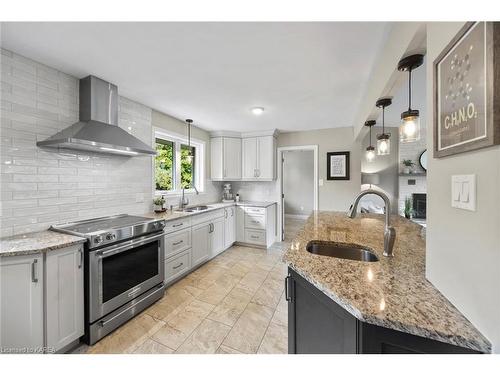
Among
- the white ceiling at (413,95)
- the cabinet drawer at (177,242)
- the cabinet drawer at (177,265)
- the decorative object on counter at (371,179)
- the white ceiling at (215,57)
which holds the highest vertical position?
the white ceiling at (413,95)

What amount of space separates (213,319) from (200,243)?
4.20 ft

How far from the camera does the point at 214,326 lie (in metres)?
1.88

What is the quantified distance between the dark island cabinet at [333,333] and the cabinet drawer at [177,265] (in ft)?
5.94

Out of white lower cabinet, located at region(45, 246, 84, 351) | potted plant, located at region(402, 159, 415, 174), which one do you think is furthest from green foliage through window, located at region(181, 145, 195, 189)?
potted plant, located at region(402, 159, 415, 174)

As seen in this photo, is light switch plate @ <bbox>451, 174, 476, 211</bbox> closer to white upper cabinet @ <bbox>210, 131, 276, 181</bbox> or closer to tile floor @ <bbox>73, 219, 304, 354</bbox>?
tile floor @ <bbox>73, 219, 304, 354</bbox>

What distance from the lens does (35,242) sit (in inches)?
58.6

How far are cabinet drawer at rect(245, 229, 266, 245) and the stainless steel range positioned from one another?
204cm

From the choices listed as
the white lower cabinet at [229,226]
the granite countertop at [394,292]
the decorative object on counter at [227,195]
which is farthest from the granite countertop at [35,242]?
the decorative object on counter at [227,195]

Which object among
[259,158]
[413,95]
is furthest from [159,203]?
[413,95]

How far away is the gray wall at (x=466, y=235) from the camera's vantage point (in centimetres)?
52

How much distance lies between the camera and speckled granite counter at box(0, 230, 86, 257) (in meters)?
1.32

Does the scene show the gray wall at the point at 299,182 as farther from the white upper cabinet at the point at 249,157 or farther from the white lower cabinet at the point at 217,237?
the white lower cabinet at the point at 217,237
